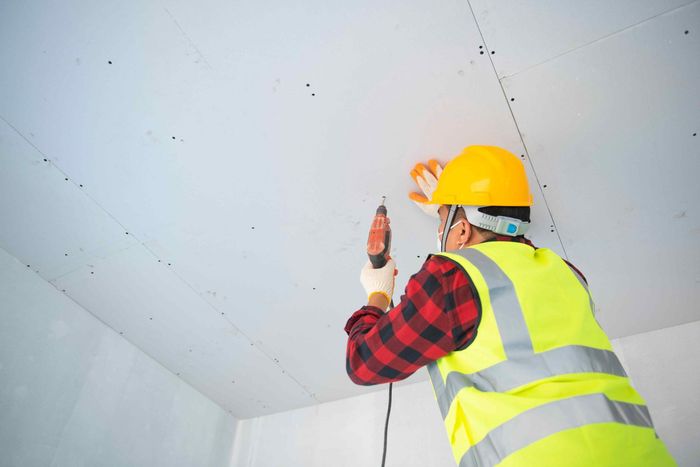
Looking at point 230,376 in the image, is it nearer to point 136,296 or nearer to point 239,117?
point 136,296

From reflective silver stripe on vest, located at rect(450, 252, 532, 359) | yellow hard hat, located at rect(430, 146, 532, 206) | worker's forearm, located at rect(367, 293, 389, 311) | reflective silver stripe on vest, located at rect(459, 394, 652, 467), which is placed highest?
yellow hard hat, located at rect(430, 146, 532, 206)

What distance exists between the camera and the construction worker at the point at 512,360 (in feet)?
2.77

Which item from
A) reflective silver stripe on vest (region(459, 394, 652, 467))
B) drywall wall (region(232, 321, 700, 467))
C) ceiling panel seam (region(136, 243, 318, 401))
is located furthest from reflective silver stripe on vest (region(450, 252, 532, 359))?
ceiling panel seam (region(136, 243, 318, 401))

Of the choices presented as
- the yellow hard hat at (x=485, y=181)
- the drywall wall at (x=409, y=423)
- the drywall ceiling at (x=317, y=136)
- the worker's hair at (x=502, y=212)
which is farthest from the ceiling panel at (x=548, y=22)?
the drywall wall at (x=409, y=423)

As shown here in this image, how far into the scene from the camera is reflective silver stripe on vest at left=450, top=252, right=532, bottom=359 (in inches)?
36.2

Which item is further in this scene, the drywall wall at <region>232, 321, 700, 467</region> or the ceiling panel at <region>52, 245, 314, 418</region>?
the ceiling panel at <region>52, 245, 314, 418</region>

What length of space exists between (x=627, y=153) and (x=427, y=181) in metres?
0.69

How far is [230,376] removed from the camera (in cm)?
288

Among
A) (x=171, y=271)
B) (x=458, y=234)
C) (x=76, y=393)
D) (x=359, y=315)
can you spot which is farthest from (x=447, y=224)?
(x=76, y=393)

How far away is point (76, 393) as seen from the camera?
2379 mm

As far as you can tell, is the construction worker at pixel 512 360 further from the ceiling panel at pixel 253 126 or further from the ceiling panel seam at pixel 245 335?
the ceiling panel seam at pixel 245 335

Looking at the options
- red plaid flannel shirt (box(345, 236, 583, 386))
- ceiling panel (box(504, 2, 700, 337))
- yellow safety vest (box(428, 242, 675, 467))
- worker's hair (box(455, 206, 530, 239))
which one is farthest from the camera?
ceiling panel (box(504, 2, 700, 337))

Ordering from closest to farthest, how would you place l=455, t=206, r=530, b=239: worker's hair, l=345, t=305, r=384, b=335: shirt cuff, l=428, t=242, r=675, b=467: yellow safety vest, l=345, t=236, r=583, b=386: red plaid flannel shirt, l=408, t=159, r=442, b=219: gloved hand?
l=428, t=242, r=675, b=467: yellow safety vest → l=345, t=236, r=583, b=386: red plaid flannel shirt → l=345, t=305, r=384, b=335: shirt cuff → l=455, t=206, r=530, b=239: worker's hair → l=408, t=159, r=442, b=219: gloved hand

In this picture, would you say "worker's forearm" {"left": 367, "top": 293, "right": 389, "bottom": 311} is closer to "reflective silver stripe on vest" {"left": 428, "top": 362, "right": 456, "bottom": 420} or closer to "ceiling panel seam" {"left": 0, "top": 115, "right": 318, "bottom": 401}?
"reflective silver stripe on vest" {"left": 428, "top": 362, "right": 456, "bottom": 420}
